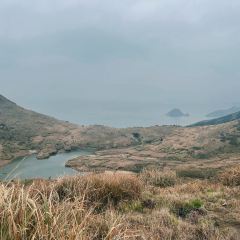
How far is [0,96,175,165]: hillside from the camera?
105500mm

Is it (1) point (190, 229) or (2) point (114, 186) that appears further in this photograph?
(2) point (114, 186)

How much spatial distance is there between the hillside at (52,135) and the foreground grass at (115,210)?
268 ft

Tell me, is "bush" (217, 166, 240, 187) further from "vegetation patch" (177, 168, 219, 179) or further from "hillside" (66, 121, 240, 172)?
"hillside" (66, 121, 240, 172)

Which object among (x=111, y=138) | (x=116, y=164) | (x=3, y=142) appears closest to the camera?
(x=116, y=164)

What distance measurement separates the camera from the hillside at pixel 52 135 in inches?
4154

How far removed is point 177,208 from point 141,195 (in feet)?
5.47

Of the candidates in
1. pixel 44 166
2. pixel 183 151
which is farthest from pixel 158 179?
pixel 183 151

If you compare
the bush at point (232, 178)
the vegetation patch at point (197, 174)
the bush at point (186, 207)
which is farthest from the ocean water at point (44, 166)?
the bush at point (186, 207)

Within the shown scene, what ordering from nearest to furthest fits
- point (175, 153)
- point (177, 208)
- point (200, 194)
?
point (177, 208) < point (200, 194) < point (175, 153)

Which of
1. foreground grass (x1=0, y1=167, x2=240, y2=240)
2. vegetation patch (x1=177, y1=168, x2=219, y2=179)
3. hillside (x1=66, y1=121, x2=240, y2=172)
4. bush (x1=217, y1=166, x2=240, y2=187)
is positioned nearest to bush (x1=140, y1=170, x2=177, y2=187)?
bush (x1=217, y1=166, x2=240, y2=187)

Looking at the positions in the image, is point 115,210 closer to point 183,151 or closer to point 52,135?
point 183,151

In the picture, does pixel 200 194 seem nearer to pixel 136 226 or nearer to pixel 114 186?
pixel 114 186

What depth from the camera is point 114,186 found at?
14.0 meters

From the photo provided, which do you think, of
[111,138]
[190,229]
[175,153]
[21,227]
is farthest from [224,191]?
[111,138]
